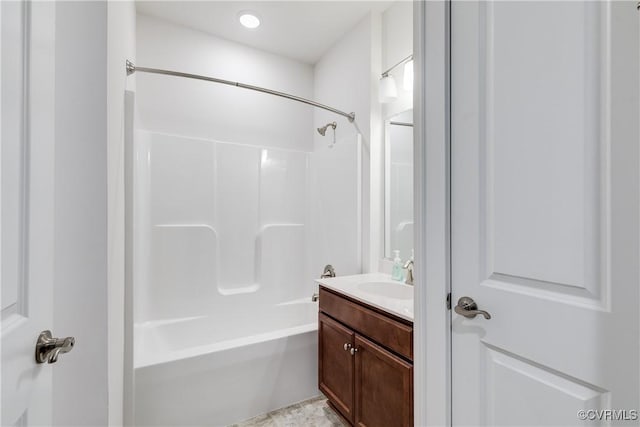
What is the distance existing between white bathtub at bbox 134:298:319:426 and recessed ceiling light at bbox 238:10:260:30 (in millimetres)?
2288

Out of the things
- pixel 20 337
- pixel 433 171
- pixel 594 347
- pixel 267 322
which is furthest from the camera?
pixel 267 322

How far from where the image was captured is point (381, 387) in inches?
51.8

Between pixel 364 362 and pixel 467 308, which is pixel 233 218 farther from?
pixel 467 308

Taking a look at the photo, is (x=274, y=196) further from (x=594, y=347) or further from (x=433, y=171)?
(x=594, y=347)

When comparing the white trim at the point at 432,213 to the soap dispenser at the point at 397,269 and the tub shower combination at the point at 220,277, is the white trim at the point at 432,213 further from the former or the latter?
the tub shower combination at the point at 220,277

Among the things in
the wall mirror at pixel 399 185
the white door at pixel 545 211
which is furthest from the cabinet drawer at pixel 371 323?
the wall mirror at pixel 399 185

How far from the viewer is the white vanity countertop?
1.35m

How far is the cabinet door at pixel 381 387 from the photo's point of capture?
1.17 m

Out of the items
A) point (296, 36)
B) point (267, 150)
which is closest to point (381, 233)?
point (267, 150)

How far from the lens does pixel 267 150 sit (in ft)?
8.65

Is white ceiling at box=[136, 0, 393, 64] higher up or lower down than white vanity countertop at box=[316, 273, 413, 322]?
higher up

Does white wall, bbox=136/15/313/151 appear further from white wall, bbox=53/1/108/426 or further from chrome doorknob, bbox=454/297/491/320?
chrome doorknob, bbox=454/297/491/320

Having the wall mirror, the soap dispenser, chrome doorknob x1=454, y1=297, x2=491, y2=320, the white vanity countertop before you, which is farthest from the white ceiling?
chrome doorknob x1=454, y1=297, x2=491, y2=320

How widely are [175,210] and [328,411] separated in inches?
70.5
